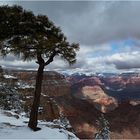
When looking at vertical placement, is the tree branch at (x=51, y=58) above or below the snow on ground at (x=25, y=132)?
above

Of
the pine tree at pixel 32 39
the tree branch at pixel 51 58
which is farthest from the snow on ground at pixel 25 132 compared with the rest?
the tree branch at pixel 51 58

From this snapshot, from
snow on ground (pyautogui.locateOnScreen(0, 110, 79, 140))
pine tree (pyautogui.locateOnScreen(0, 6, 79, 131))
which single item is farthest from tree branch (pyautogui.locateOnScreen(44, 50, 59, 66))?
snow on ground (pyautogui.locateOnScreen(0, 110, 79, 140))

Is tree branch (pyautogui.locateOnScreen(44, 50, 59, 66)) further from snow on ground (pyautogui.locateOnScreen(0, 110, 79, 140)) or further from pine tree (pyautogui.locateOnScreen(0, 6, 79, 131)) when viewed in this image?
snow on ground (pyautogui.locateOnScreen(0, 110, 79, 140))

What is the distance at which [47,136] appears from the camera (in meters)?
31.5

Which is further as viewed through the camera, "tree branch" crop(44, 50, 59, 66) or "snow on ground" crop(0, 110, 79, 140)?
"tree branch" crop(44, 50, 59, 66)

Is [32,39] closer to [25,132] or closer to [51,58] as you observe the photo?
[51,58]

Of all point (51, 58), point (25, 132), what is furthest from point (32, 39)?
point (25, 132)

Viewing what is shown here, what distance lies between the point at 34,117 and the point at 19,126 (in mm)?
1566

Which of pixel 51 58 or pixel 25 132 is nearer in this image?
pixel 25 132

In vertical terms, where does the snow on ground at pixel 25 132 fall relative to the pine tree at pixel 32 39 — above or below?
below

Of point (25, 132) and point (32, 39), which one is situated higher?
point (32, 39)

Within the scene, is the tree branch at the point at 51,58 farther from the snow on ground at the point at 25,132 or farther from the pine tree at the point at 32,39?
the snow on ground at the point at 25,132

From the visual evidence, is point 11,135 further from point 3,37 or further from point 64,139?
point 3,37

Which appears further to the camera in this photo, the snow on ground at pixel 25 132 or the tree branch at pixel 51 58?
the tree branch at pixel 51 58
